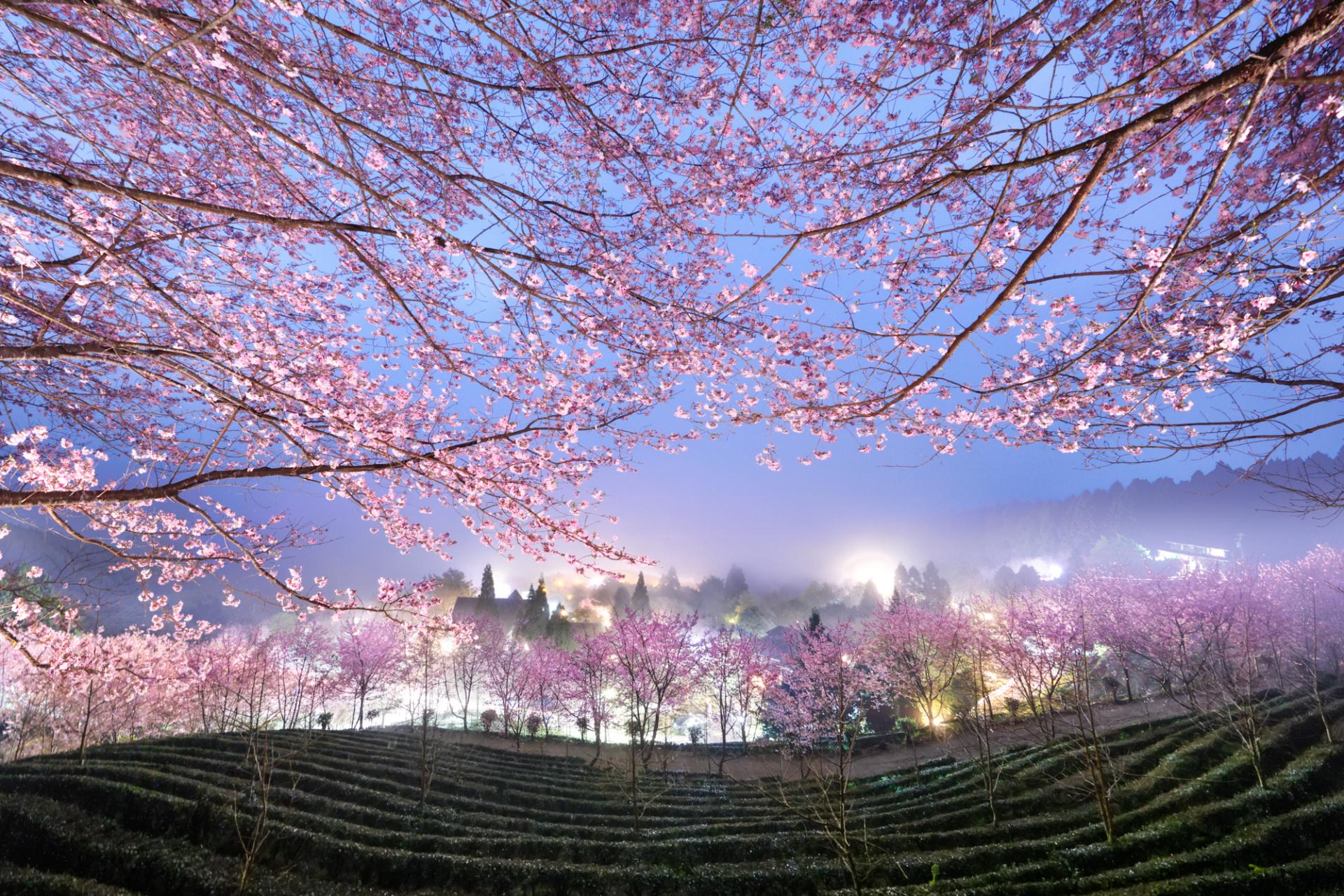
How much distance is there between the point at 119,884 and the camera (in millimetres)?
10305

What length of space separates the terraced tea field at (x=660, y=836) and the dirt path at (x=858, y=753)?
6.39 meters

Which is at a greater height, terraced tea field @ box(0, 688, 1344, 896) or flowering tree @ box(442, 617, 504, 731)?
flowering tree @ box(442, 617, 504, 731)

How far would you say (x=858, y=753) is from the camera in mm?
26500

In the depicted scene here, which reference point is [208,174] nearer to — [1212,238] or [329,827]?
[1212,238]

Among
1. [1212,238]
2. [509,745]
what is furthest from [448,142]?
[509,745]

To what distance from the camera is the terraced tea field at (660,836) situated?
946cm

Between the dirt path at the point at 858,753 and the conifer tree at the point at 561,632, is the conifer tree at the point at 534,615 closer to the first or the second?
the conifer tree at the point at 561,632

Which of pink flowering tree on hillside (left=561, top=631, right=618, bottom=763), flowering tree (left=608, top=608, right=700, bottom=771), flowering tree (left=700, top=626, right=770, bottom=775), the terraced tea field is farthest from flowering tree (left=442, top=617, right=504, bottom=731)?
the terraced tea field

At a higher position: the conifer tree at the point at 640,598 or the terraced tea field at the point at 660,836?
the conifer tree at the point at 640,598

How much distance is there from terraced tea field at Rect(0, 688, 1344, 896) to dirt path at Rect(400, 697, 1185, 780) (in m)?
6.39

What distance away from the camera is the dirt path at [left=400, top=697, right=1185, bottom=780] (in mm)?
22531

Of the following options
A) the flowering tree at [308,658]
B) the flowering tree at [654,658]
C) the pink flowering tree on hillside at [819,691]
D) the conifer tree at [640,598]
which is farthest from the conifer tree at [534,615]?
the pink flowering tree on hillside at [819,691]

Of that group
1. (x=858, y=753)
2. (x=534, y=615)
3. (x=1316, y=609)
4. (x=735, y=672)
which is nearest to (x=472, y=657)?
(x=534, y=615)

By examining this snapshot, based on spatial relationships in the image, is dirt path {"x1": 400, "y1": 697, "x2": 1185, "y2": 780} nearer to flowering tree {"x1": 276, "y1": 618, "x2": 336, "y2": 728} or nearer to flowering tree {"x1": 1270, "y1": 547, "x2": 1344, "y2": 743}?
flowering tree {"x1": 1270, "y1": 547, "x2": 1344, "y2": 743}
